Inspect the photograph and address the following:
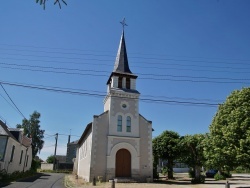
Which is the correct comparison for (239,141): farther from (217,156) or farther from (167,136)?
(167,136)

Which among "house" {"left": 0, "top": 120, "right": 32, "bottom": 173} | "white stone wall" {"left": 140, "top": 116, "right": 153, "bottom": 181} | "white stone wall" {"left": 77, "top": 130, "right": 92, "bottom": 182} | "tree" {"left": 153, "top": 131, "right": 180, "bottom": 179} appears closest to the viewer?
"white stone wall" {"left": 77, "top": 130, "right": 92, "bottom": 182}

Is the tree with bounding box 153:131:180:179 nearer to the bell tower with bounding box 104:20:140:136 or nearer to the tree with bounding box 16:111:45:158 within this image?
the bell tower with bounding box 104:20:140:136

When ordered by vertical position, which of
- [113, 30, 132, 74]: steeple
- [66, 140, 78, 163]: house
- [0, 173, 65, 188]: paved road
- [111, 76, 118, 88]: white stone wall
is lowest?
[0, 173, 65, 188]: paved road

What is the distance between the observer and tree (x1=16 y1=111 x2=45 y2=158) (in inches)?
2271

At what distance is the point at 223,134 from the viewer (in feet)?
55.1

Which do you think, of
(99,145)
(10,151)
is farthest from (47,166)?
(99,145)

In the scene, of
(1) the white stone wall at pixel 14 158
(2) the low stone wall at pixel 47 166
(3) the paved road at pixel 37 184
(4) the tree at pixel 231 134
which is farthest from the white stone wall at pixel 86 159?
(2) the low stone wall at pixel 47 166

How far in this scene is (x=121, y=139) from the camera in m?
24.8

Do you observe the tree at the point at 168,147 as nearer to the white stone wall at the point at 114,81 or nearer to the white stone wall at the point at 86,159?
the white stone wall at the point at 86,159

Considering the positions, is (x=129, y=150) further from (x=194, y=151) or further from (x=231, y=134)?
(x=231, y=134)

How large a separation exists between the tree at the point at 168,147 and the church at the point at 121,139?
506cm

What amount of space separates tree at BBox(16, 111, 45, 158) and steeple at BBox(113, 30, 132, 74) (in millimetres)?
37874

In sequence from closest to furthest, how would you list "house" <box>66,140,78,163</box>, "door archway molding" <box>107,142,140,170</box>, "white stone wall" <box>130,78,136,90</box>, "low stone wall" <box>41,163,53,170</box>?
"door archway molding" <box>107,142,140,170</box> → "white stone wall" <box>130,78,136,90</box> → "low stone wall" <box>41,163,53,170</box> → "house" <box>66,140,78,163</box>

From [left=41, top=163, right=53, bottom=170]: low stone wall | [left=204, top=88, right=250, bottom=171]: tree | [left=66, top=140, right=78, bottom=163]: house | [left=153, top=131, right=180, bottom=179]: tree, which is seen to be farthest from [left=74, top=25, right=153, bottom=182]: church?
[left=66, top=140, right=78, bottom=163]: house
